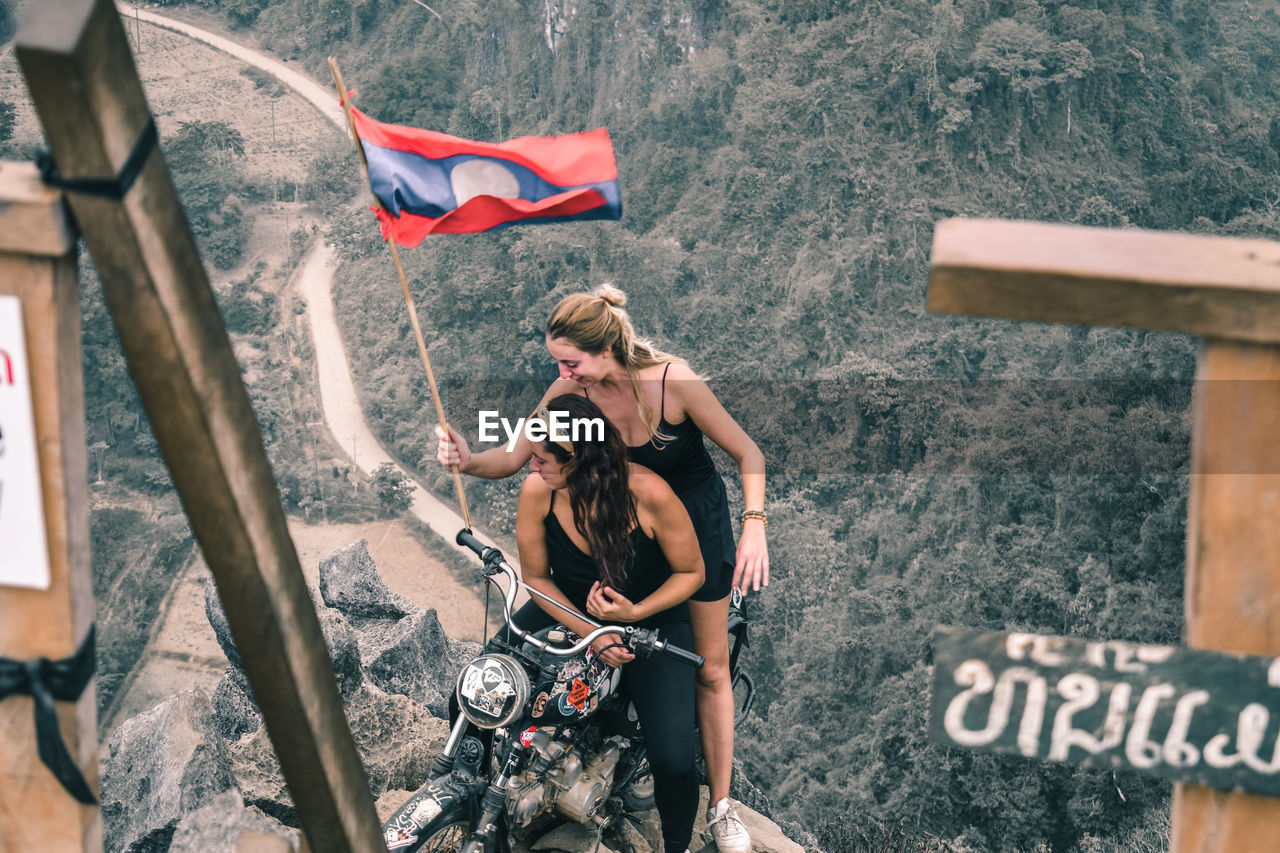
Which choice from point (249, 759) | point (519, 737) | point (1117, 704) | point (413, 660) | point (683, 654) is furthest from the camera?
point (413, 660)

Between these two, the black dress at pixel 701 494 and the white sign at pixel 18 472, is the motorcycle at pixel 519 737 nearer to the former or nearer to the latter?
the black dress at pixel 701 494

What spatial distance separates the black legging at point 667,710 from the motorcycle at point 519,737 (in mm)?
68

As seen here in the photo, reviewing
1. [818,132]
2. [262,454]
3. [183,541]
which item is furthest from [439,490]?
[262,454]

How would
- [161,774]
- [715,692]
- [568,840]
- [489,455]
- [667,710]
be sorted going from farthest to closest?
[161,774] < [568,840] < [715,692] < [489,455] < [667,710]


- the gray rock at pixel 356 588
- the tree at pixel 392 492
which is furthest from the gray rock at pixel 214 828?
the tree at pixel 392 492

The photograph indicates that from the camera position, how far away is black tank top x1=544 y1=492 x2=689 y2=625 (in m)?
2.88

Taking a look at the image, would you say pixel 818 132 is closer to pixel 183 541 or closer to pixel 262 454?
pixel 183 541

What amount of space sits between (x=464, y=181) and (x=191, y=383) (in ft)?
6.51

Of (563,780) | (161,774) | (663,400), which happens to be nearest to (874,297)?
(161,774)

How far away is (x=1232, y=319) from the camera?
50.0 inches

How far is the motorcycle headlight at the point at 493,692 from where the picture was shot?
8.88 ft

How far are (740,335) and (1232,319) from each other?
23089 mm

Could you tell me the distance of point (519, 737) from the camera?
9.43ft

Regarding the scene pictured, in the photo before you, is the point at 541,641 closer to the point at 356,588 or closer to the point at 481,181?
the point at 481,181
